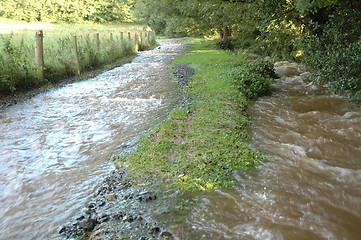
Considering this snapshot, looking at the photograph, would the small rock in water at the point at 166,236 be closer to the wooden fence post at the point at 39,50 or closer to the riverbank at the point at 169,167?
the riverbank at the point at 169,167

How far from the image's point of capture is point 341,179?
4934mm

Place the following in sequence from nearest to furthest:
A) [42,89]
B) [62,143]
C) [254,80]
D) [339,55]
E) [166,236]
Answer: [166,236] → [62,143] → [339,55] → [254,80] → [42,89]

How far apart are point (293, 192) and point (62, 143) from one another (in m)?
5.21

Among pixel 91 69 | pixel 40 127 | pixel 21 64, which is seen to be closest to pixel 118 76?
pixel 91 69

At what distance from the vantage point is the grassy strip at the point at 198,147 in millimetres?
5008

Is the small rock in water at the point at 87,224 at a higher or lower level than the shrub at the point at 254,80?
lower

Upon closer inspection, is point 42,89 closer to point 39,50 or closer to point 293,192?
point 39,50

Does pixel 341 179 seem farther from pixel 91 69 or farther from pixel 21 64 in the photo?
pixel 91 69

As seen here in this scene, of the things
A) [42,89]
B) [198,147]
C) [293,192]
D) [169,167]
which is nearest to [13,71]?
[42,89]

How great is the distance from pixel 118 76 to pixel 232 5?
22.0ft

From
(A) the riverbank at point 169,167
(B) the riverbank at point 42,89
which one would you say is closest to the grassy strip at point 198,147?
(A) the riverbank at point 169,167

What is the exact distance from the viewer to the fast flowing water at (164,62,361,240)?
370 centimetres

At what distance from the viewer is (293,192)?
14.8 ft

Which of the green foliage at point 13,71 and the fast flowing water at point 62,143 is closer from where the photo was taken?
the fast flowing water at point 62,143
